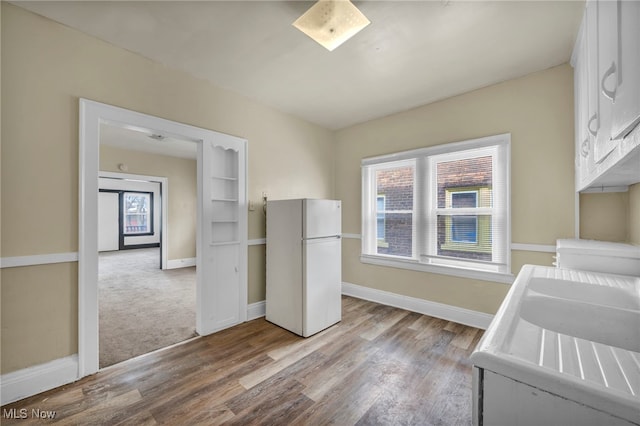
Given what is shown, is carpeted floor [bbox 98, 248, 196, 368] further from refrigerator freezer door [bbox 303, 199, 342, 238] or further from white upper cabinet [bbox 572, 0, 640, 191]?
white upper cabinet [bbox 572, 0, 640, 191]

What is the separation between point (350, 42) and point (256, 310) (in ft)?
9.64

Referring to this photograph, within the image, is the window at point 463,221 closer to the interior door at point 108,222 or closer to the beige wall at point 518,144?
the beige wall at point 518,144

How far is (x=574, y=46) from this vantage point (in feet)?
6.73

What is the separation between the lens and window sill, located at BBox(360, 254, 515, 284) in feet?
8.73

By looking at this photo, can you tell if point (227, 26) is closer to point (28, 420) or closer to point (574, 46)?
point (574, 46)

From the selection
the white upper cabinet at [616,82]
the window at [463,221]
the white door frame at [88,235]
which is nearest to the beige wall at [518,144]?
the window at [463,221]

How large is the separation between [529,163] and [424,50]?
1.54 metres

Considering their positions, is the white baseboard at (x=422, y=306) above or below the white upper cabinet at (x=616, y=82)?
below

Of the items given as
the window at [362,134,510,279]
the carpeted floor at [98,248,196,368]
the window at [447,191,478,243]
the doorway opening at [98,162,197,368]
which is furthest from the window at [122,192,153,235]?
the window at [447,191,478,243]

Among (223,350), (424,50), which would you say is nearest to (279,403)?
(223,350)

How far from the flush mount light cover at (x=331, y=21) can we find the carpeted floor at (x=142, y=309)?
2973 mm

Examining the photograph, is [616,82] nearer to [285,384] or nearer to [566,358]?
[566,358]

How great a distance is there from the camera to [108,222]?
309 inches

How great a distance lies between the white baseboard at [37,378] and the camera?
1663mm
